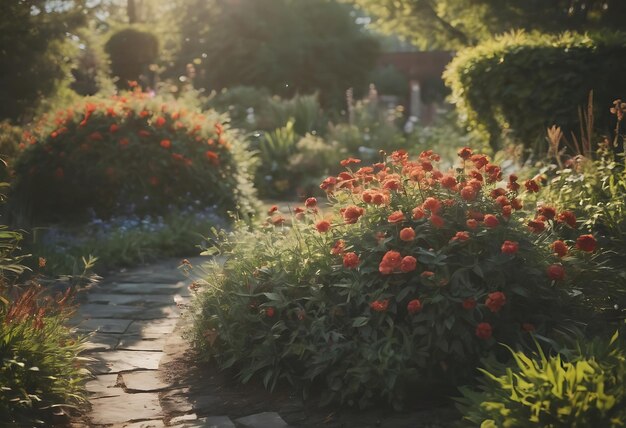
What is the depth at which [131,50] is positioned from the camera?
54.5 feet

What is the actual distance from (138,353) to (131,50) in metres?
13.1

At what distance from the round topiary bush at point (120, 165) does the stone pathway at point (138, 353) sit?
1.99 m

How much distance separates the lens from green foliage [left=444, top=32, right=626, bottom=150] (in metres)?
7.69

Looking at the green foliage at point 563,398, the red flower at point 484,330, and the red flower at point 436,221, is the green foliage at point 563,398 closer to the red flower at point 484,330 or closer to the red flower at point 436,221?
the red flower at point 484,330

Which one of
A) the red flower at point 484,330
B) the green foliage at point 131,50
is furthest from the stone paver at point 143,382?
the green foliage at point 131,50

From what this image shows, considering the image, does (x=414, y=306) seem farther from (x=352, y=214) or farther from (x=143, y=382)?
(x=143, y=382)

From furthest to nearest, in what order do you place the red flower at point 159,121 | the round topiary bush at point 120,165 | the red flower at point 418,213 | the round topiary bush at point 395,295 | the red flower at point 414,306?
the red flower at point 159,121, the round topiary bush at point 120,165, the red flower at point 418,213, the round topiary bush at point 395,295, the red flower at point 414,306

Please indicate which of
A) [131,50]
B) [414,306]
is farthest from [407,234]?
[131,50]

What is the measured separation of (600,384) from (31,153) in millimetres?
7565

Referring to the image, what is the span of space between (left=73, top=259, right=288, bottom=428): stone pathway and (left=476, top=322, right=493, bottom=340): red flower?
106 centimetres

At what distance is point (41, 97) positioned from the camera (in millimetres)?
11469

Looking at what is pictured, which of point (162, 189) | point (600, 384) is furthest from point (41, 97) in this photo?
point (600, 384)

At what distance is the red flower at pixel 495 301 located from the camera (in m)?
3.44

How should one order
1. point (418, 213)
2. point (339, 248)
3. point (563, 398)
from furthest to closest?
point (339, 248) < point (418, 213) < point (563, 398)
